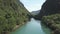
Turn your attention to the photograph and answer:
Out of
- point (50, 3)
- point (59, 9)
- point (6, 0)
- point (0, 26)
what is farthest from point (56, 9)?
Result: point (0, 26)

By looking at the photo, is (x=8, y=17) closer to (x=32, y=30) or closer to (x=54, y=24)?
(x=32, y=30)

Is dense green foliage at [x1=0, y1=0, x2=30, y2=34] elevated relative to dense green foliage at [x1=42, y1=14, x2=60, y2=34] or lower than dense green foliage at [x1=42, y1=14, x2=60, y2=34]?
elevated

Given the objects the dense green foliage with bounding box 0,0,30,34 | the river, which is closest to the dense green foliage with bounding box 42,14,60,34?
the river

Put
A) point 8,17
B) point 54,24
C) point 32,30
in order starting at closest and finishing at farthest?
point 8,17, point 32,30, point 54,24

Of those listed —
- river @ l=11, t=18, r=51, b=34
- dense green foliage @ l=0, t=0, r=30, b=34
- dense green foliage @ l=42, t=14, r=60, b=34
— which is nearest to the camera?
dense green foliage @ l=0, t=0, r=30, b=34

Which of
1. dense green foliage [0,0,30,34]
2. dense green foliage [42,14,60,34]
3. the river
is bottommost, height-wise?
the river

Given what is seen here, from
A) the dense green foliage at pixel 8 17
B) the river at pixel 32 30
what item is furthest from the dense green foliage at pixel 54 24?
the dense green foliage at pixel 8 17

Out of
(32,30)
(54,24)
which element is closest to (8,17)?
(32,30)

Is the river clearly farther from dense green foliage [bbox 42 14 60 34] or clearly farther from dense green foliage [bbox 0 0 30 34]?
dense green foliage [bbox 0 0 30 34]

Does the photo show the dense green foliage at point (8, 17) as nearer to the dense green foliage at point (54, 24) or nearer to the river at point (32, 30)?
the river at point (32, 30)

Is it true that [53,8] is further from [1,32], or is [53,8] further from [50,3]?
[1,32]

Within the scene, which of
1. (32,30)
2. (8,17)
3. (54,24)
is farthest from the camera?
(54,24)

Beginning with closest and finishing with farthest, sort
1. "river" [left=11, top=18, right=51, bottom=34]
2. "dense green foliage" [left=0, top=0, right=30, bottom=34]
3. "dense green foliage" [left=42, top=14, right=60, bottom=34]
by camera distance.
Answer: "dense green foliage" [left=0, top=0, right=30, bottom=34] < "dense green foliage" [left=42, top=14, right=60, bottom=34] < "river" [left=11, top=18, right=51, bottom=34]
